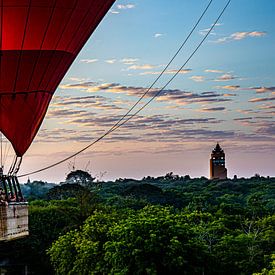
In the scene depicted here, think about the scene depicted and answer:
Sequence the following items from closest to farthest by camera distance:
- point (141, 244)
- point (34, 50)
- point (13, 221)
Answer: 1. point (13, 221)
2. point (34, 50)
3. point (141, 244)

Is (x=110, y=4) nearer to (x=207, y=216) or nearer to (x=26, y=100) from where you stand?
(x=26, y=100)

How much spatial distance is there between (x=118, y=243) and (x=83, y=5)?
15742 millimetres

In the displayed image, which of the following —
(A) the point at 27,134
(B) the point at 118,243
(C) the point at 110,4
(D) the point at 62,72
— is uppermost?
(C) the point at 110,4

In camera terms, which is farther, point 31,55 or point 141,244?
point 141,244

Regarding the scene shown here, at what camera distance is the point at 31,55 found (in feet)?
51.1

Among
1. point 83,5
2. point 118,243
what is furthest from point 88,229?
point 83,5

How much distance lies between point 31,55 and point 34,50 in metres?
0.12

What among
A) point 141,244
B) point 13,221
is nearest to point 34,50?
point 13,221

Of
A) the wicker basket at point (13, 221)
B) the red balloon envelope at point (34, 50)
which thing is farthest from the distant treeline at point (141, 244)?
the wicker basket at point (13, 221)

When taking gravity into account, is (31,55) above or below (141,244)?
above

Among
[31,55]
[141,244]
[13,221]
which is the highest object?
[31,55]

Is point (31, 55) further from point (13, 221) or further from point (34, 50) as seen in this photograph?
point (13, 221)

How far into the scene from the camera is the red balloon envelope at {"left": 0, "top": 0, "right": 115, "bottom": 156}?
14797 millimetres

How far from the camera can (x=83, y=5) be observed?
15.4m
